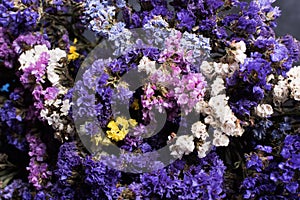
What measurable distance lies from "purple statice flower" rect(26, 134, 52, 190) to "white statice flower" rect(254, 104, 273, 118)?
1.59 ft

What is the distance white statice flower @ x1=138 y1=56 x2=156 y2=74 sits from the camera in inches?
52.5

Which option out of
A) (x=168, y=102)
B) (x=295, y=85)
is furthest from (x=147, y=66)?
(x=295, y=85)

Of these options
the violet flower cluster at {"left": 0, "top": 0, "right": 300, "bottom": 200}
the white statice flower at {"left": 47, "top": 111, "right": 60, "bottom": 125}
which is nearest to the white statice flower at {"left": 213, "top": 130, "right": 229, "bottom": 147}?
the violet flower cluster at {"left": 0, "top": 0, "right": 300, "bottom": 200}

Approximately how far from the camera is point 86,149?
1.41 m

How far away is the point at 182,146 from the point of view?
1.32 m

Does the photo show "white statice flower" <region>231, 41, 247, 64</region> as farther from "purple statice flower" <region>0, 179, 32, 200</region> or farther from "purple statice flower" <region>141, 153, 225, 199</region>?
"purple statice flower" <region>0, 179, 32, 200</region>

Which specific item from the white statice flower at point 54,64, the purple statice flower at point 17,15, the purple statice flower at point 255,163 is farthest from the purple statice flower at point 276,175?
the purple statice flower at point 17,15

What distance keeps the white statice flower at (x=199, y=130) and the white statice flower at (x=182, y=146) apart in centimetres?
1

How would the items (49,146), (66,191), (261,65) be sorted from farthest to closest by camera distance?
(49,146) → (66,191) → (261,65)

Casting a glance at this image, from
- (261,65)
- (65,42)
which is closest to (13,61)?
(65,42)

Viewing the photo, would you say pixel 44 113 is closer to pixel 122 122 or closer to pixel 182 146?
pixel 122 122

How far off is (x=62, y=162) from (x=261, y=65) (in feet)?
1.47

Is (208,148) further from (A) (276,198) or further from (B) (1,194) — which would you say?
(B) (1,194)

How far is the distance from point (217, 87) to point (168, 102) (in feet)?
0.33
